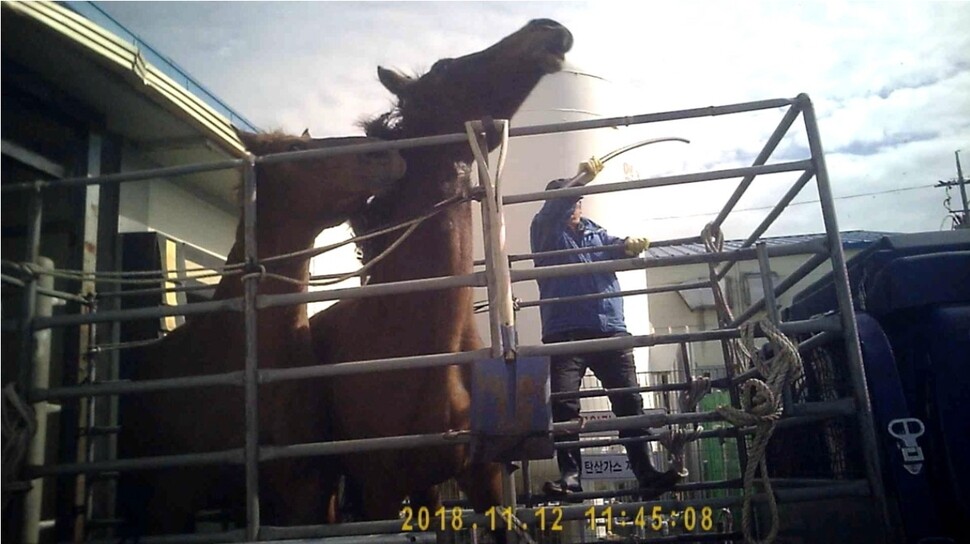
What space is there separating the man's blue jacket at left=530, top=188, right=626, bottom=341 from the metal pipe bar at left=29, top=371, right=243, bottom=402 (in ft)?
6.27

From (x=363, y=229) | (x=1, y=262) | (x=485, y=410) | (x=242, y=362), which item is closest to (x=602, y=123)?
(x=485, y=410)

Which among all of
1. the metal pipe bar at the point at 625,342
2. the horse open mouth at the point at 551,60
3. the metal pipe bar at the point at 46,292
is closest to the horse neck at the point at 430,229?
Result: the horse open mouth at the point at 551,60

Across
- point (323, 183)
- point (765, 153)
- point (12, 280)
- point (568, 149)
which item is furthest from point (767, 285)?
point (568, 149)

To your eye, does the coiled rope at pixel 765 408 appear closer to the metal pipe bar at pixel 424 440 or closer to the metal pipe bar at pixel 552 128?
the metal pipe bar at pixel 424 440

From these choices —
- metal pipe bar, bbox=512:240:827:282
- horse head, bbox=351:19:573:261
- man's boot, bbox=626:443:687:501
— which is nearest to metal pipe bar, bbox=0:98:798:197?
metal pipe bar, bbox=512:240:827:282

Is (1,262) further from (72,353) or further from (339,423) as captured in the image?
(339,423)

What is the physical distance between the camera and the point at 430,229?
3.32m

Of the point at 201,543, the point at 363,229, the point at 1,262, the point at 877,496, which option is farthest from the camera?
the point at 363,229

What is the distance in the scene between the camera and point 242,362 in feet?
11.0

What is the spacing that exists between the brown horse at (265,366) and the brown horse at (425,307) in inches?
8.2

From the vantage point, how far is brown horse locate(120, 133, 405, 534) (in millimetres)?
3061

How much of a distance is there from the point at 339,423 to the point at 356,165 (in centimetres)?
109

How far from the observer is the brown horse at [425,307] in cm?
302

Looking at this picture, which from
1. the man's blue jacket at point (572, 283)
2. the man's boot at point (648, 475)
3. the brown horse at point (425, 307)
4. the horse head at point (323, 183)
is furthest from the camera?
the man's blue jacket at point (572, 283)
